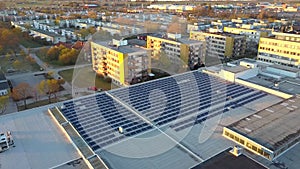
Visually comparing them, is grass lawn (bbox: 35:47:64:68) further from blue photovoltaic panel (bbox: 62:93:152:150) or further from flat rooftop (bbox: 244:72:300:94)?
flat rooftop (bbox: 244:72:300:94)

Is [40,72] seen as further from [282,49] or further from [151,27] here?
[151,27]

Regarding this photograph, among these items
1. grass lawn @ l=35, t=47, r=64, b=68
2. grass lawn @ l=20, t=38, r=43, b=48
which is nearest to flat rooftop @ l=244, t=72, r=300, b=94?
grass lawn @ l=35, t=47, r=64, b=68

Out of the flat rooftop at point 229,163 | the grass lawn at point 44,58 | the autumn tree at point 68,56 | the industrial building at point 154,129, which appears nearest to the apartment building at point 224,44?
the autumn tree at point 68,56

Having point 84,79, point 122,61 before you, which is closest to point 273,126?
point 122,61

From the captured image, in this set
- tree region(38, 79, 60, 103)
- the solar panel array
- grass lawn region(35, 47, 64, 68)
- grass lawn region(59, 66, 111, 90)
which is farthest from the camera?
grass lawn region(35, 47, 64, 68)

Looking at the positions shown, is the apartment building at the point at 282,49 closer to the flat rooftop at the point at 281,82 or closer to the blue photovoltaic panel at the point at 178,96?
the flat rooftop at the point at 281,82

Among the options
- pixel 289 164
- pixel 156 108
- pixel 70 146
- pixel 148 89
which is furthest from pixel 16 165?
pixel 289 164
